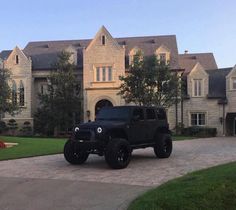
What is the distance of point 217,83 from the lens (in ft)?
149

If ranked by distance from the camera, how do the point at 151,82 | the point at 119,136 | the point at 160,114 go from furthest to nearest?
the point at 151,82 → the point at 160,114 → the point at 119,136

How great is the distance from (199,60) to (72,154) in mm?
41687

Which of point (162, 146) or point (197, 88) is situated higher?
point (197, 88)

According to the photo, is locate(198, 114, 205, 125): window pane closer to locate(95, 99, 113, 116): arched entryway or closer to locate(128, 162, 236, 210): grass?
locate(95, 99, 113, 116): arched entryway

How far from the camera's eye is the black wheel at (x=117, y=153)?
45.7ft

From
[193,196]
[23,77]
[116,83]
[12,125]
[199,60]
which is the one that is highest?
[199,60]

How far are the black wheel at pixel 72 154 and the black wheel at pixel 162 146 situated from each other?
3.09m

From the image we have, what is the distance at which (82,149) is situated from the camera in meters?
14.8

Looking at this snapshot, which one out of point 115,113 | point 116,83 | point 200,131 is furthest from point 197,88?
point 115,113

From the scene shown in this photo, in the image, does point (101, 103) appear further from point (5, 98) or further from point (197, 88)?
point (5, 98)

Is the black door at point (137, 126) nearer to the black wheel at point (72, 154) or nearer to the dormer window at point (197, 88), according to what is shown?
the black wheel at point (72, 154)

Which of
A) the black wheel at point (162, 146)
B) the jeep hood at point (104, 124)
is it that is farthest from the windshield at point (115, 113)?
the black wheel at point (162, 146)

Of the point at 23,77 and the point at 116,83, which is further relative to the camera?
the point at 23,77

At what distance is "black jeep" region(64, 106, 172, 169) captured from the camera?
564 inches
